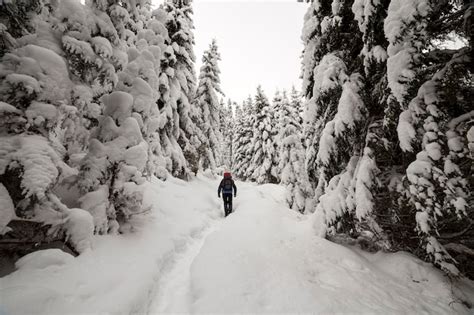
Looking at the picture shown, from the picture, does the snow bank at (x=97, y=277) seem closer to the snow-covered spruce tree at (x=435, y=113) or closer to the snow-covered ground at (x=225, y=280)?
the snow-covered ground at (x=225, y=280)

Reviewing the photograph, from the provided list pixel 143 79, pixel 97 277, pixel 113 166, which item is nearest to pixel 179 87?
pixel 143 79

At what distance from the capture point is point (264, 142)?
105 feet

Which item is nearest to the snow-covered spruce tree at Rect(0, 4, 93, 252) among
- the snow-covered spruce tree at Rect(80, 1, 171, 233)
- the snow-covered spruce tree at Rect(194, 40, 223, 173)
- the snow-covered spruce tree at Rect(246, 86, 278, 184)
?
the snow-covered spruce tree at Rect(80, 1, 171, 233)

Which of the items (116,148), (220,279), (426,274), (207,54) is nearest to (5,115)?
(116,148)

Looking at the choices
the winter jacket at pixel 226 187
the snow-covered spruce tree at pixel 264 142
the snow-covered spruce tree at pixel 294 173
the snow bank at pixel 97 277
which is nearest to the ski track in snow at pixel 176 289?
the snow bank at pixel 97 277

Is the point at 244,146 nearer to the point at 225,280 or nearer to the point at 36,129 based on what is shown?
the point at 225,280

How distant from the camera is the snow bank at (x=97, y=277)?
359 centimetres

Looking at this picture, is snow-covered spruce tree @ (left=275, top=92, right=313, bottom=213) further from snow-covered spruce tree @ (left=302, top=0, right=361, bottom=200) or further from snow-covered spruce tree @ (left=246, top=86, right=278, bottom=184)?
snow-covered spruce tree @ (left=246, top=86, right=278, bottom=184)

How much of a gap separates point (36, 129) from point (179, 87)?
42.0 feet

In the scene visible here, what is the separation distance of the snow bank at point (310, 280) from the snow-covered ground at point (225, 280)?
0.02 metres

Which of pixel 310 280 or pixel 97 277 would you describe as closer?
pixel 97 277

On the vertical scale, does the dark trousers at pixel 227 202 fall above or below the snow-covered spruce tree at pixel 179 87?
below

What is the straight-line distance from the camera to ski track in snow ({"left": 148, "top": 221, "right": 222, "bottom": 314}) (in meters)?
4.40

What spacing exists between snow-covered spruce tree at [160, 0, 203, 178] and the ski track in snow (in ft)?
33.3
